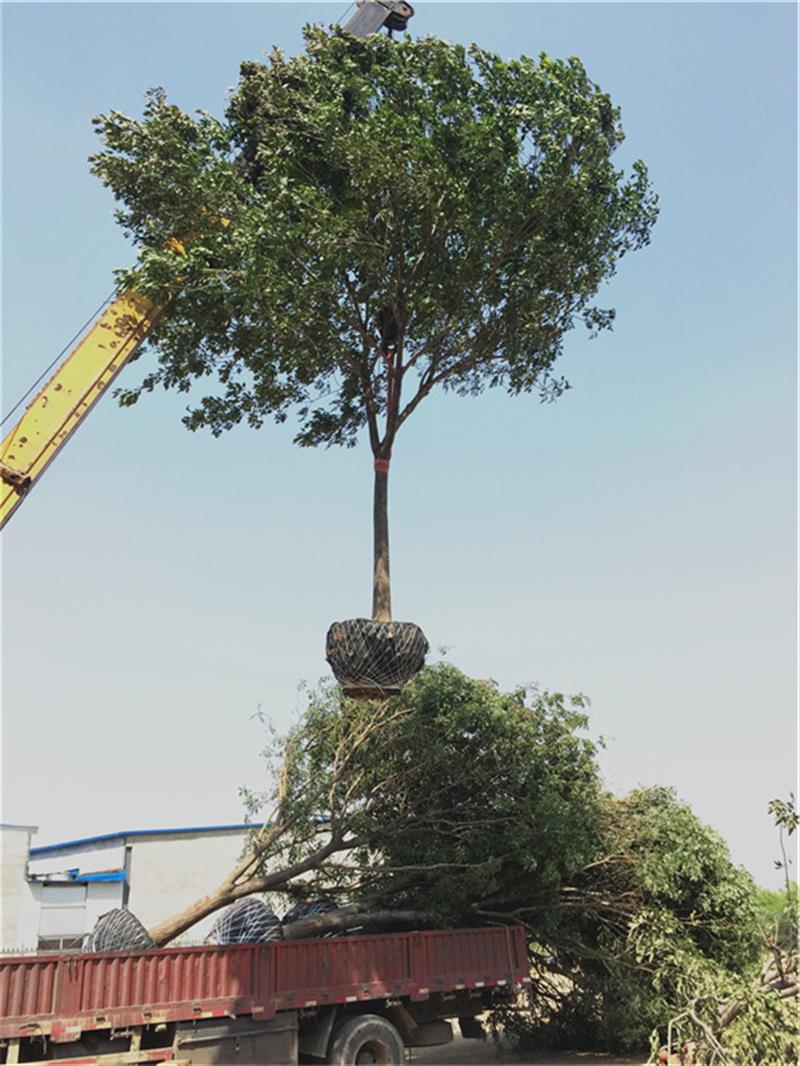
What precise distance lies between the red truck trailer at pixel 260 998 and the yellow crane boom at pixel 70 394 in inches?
224

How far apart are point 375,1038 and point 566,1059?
13.9 ft

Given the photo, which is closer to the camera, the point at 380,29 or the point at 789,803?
the point at 789,803

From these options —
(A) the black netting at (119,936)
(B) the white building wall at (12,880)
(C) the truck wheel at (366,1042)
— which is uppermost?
(B) the white building wall at (12,880)

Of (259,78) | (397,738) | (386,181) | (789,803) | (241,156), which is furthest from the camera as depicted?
(397,738)

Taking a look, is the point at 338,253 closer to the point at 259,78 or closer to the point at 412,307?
the point at 412,307

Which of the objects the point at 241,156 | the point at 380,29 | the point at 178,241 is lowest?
the point at 178,241

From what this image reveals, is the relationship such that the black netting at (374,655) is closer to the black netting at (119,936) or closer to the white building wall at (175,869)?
the black netting at (119,936)

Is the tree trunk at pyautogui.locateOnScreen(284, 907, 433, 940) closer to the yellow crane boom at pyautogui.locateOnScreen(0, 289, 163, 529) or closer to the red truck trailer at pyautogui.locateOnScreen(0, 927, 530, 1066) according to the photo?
the red truck trailer at pyautogui.locateOnScreen(0, 927, 530, 1066)

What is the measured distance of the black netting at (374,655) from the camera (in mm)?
9688

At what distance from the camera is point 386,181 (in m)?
10.4

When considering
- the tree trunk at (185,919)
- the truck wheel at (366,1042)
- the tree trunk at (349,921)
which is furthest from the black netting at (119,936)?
the truck wheel at (366,1042)

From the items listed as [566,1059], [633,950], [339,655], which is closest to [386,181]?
[339,655]

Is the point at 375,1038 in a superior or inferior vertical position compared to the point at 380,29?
inferior

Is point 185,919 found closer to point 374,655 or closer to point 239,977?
point 239,977
